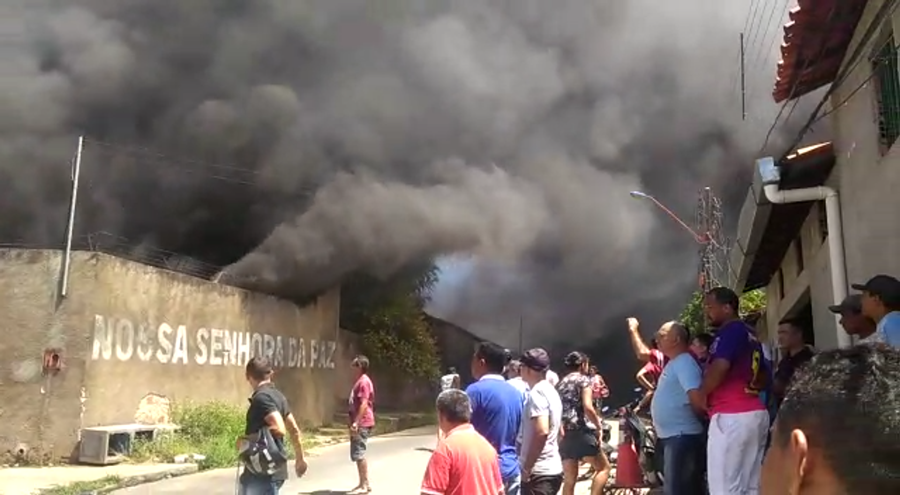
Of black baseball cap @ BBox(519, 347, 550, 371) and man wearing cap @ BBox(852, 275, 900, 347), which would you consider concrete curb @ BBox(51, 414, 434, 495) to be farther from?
man wearing cap @ BBox(852, 275, 900, 347)

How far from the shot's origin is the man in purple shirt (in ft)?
11.3

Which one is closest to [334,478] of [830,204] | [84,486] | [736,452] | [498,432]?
[84,486]

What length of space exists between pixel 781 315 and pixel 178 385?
8.65 metres

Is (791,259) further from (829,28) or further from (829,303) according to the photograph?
(829,28)

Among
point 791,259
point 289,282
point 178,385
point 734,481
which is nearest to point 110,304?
point 178,385

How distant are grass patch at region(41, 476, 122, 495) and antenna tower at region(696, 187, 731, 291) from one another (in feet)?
40.9

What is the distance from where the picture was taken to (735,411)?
3508 mm

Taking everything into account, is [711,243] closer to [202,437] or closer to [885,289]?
[202,437]

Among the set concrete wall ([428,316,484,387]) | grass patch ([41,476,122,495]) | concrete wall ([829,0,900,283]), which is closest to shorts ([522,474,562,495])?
concrete wall ([829,0,900,283])

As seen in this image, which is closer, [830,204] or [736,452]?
[736,452]

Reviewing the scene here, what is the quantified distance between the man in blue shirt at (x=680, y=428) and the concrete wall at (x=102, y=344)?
28.3 ft

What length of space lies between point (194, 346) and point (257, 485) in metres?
8.74

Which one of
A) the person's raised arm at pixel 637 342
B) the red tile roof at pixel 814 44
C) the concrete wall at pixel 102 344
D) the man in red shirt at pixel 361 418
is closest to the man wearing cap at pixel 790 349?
the person's raised arm at pixel 637 342

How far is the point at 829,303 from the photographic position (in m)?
6.56
